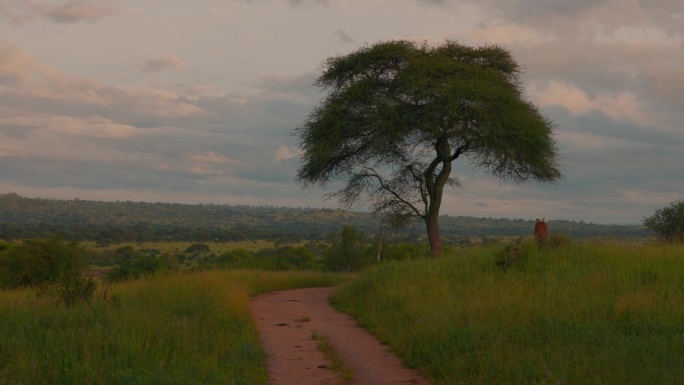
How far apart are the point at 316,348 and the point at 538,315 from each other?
387 cm

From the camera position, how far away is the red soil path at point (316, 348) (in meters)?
10.2

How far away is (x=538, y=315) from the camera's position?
1198cm

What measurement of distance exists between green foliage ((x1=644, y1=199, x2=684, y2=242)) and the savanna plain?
36.7 ft

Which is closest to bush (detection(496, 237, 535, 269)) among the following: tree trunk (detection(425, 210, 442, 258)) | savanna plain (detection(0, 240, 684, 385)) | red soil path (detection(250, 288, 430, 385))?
savanna plain (detection(0, 240, 684, 385))

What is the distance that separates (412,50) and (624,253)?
13.1 meters

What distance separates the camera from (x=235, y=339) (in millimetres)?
12047

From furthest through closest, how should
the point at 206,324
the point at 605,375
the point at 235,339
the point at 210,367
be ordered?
the point at 206,324 < the point at 235,339 < the point at 210,367 < the point at 605,375

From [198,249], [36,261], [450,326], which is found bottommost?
[198,249]

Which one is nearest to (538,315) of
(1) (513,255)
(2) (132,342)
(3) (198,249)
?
(1) (513,255)

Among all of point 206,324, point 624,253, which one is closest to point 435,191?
point 624,253

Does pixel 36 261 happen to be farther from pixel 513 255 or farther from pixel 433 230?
pixel 513 255

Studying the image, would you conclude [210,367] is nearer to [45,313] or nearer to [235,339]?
[235,339]

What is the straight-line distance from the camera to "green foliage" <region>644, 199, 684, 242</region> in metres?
28.3

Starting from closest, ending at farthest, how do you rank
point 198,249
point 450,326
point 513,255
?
point 450,326 → point 513,255 → point 198,249
